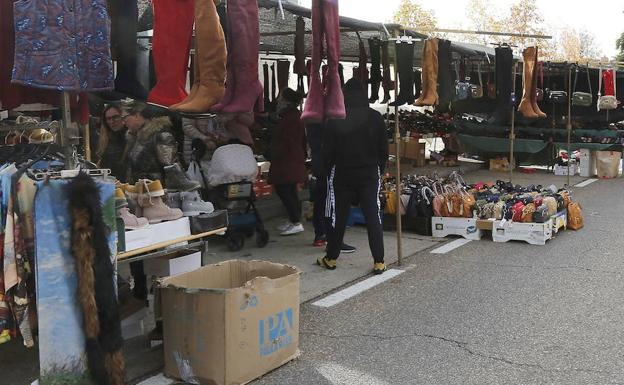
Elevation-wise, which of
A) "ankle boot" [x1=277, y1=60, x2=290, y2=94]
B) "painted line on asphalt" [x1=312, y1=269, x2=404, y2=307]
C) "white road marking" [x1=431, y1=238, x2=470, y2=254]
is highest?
"ankle boot" [x1=277, y1=60, x2=290, y2=94]

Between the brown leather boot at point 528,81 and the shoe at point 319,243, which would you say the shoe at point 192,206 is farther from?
the brown leather boot at point 528,81

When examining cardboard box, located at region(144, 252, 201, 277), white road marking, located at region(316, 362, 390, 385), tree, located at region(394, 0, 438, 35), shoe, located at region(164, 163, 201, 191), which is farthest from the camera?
tree, located at region(394, 0, 438, 35)

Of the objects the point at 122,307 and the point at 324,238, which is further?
the point at 324,238

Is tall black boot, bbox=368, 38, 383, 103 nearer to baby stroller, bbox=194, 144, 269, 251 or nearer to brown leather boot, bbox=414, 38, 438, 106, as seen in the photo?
brown leather boot, bbox=414, 38, 438, 106

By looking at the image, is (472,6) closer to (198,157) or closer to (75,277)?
(198,157)

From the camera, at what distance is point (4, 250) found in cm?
311

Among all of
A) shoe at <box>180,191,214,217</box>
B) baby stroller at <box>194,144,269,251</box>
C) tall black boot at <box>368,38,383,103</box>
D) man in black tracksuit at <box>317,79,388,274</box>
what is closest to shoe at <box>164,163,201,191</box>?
shoe at <box>180,191,214,217</box>

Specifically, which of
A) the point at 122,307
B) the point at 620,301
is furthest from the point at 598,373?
the point at 122,307

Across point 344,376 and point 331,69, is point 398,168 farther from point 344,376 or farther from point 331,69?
point 344,376

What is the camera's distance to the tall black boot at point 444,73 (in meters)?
8.35

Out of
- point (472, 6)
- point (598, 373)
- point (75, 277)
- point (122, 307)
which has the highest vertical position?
point (472, 6)

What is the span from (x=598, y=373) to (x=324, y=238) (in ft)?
13.1

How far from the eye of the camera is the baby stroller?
684 cm

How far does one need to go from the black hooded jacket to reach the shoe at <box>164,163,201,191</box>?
147 cm
